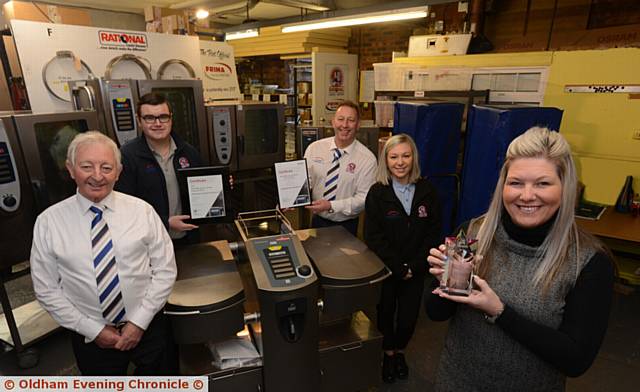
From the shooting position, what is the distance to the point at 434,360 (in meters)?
2.56

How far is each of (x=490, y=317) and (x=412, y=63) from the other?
156 inches

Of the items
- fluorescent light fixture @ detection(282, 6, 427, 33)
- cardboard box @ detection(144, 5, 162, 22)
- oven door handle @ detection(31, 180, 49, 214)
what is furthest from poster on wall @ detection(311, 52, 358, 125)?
oven door handle @ detection(31, 180, 49, 214)

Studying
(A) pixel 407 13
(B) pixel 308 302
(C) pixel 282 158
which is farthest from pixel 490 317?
(A) pixel 407 13

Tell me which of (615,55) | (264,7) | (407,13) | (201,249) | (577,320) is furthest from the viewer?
(264,7)

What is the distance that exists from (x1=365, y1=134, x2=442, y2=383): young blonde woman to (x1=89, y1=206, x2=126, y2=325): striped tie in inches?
50.5

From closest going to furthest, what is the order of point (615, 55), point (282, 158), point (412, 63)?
point (615, 55), point (282, 158), point (412, 63)

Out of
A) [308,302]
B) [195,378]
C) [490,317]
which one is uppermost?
[490,317]

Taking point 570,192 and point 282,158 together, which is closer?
point 570,192

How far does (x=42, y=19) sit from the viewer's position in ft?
10.8

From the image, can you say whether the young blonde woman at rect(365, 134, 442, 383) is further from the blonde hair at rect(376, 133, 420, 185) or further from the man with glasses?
the man with glasses

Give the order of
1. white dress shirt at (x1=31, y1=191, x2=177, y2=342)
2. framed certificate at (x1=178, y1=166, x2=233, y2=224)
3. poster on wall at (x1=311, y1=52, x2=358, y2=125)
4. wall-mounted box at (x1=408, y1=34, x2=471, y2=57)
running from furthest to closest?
poster on wall at (x1=311, y1=52, x2=358, y2=125)
wall-mounted box at (x1=408, y1=34, x2=471, y2=57)
framed certificate at (x1=178, y1=166, x2=233, y2=224)
white dress shirt at (x1=31, y1=191, x2=177, y2=342)

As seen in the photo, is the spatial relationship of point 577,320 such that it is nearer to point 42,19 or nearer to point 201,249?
point 201,249

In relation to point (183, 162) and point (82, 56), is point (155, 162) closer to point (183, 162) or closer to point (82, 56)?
point (183, 162)

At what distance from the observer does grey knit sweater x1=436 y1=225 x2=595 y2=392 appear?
3.50 feet
